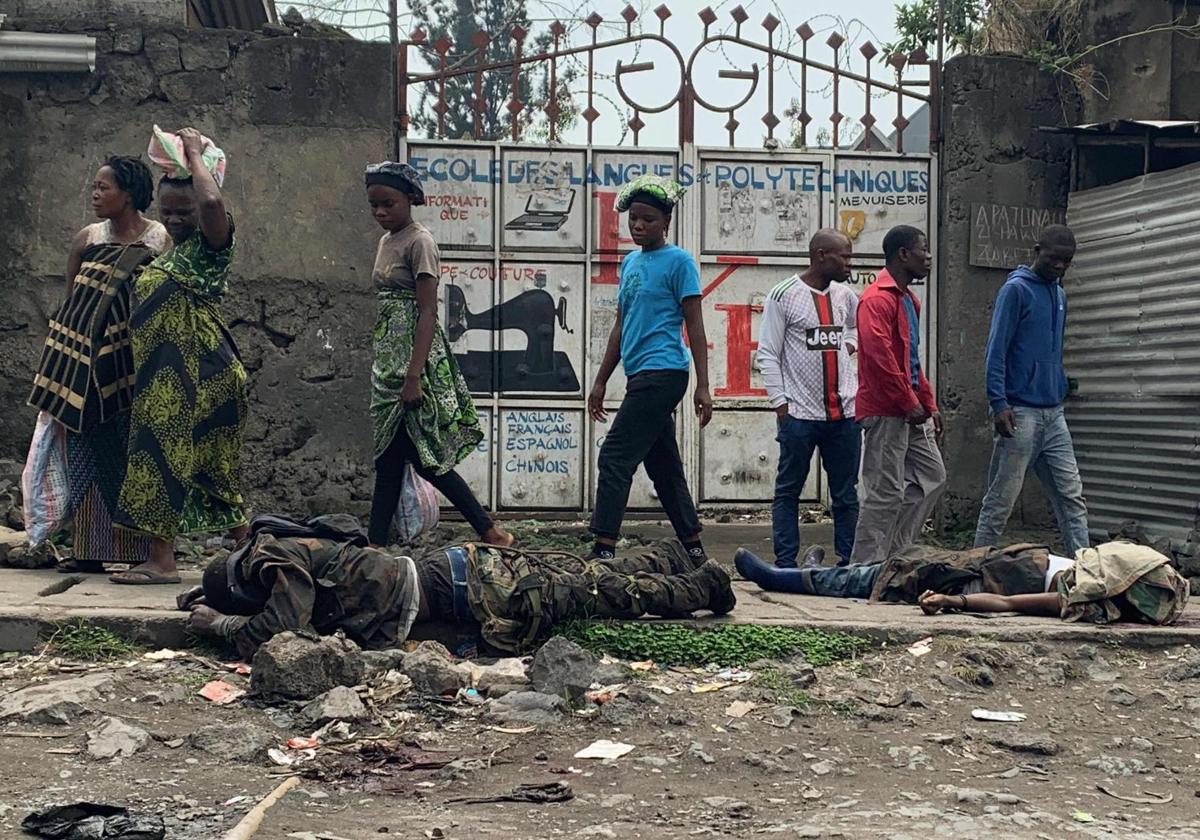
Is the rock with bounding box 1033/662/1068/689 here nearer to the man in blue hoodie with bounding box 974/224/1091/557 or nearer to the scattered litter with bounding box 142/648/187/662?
the man in blue hoodie with bounding box 974/224/1091/557

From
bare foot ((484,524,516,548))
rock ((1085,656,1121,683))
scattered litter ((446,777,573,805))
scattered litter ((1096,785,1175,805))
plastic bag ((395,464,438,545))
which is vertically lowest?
scattered litter ((1096,785,1175,805))

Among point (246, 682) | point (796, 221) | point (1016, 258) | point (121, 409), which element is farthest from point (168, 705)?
point (1016, 258)

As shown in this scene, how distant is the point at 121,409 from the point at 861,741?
3184mm

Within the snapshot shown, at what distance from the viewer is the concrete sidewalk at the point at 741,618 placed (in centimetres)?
446

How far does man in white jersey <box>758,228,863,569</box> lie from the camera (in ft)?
19.9

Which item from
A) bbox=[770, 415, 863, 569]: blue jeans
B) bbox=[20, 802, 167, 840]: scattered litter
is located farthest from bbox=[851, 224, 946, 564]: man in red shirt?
bbox=[20, 802, 167, 840]: scattered litter

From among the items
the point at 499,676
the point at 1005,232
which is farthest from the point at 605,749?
the point at 1005,232

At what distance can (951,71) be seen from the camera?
793 cm

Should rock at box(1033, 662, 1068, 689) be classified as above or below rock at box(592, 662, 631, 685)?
below

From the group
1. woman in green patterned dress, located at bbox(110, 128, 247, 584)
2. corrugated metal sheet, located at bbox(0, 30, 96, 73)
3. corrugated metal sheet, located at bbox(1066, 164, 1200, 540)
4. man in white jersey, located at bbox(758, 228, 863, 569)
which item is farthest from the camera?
corrugated metal sheet, located at bbox(1066, 164, 1200, 540)

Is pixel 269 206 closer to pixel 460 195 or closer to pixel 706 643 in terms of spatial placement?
pixel 460 195

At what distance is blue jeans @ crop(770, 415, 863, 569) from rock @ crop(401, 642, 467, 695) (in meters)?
2.35

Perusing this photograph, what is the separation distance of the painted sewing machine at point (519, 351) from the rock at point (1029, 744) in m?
4.49

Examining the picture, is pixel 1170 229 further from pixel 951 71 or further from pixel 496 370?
pixel 496 370
